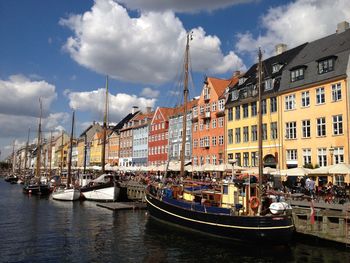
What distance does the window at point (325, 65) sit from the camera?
132 ft

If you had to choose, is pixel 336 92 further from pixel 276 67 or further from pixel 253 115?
pixel 253 115

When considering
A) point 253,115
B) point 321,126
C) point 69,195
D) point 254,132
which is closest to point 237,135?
point 254,132

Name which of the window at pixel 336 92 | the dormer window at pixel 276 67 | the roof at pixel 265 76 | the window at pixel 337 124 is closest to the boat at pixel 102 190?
the roof at pixel 265 76

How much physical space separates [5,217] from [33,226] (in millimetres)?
6826

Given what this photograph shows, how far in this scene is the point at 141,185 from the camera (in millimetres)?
49938

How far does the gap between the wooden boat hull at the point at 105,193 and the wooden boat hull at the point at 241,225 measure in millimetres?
22424

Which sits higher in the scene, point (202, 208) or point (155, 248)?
point (202, 208)

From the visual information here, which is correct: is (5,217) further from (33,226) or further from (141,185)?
(141,185)

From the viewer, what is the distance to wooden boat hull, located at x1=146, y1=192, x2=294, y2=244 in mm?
21938

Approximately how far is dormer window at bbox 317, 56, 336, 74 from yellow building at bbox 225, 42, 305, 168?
20.2 ft

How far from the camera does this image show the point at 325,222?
2273 cm

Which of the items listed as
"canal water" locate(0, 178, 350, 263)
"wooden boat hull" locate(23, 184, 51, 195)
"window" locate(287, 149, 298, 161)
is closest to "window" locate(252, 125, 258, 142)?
"window" locate(287, 149, 298, 161)

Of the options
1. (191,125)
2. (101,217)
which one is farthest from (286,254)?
(191,125)

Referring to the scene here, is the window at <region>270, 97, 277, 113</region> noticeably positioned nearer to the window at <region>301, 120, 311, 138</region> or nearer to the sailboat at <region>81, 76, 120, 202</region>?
the window at <region>301, 120, 311, 138</region>
